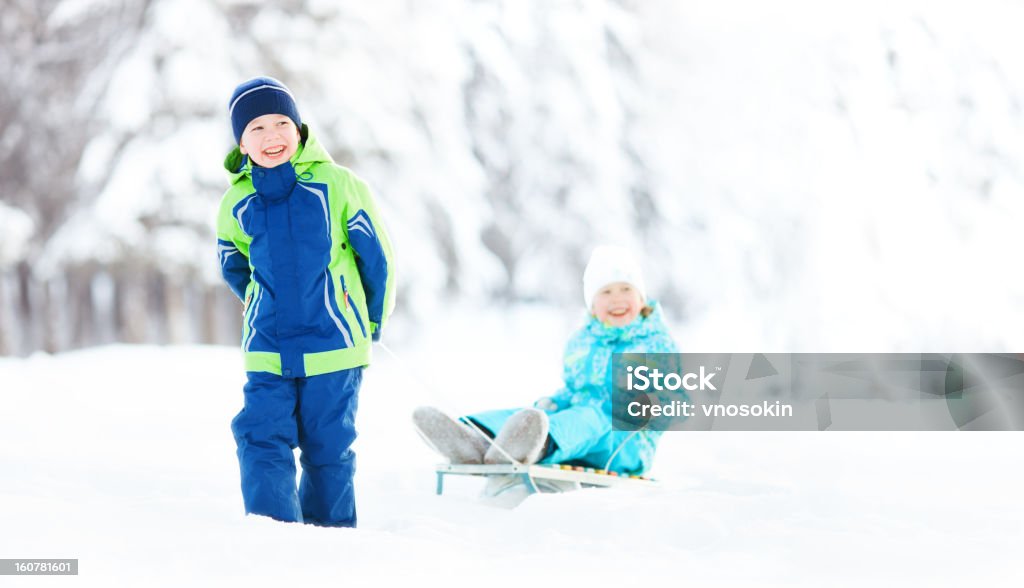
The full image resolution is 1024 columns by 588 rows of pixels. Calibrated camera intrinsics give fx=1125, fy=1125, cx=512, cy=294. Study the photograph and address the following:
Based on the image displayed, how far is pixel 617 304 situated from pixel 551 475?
760 mm

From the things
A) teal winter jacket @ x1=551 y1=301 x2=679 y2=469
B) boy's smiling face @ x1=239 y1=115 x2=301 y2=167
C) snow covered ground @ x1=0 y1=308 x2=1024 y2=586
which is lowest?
snow covered ground @ x1=0 y1=308 x2=1024 y2=586

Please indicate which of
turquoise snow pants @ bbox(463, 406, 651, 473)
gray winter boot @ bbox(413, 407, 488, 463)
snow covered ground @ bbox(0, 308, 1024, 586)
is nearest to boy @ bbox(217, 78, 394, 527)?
snow covered ground @ bbox(0, 308, 1024, 586)

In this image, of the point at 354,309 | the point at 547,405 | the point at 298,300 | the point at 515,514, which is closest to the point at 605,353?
the point at 547,405

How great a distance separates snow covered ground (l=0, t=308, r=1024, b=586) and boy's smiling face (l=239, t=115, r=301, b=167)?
0.79 metres

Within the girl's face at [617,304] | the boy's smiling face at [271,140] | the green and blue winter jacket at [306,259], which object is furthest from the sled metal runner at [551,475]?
the boy's smiling face at [271,140]

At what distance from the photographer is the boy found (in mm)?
3043

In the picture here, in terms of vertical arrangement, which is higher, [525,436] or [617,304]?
[617,304]

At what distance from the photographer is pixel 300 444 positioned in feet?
10.5

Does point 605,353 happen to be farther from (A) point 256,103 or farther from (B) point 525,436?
(A) point 256,103

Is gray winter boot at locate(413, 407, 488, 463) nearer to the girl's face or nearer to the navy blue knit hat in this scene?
the girl's face

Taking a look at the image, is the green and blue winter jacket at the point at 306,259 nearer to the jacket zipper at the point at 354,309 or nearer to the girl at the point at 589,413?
the jacket zipper at the point at 354,309

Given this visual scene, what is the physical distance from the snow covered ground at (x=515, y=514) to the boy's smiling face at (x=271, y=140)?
0.79m

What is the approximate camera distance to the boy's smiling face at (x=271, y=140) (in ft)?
10.2

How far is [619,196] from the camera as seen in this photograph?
36.7ft
